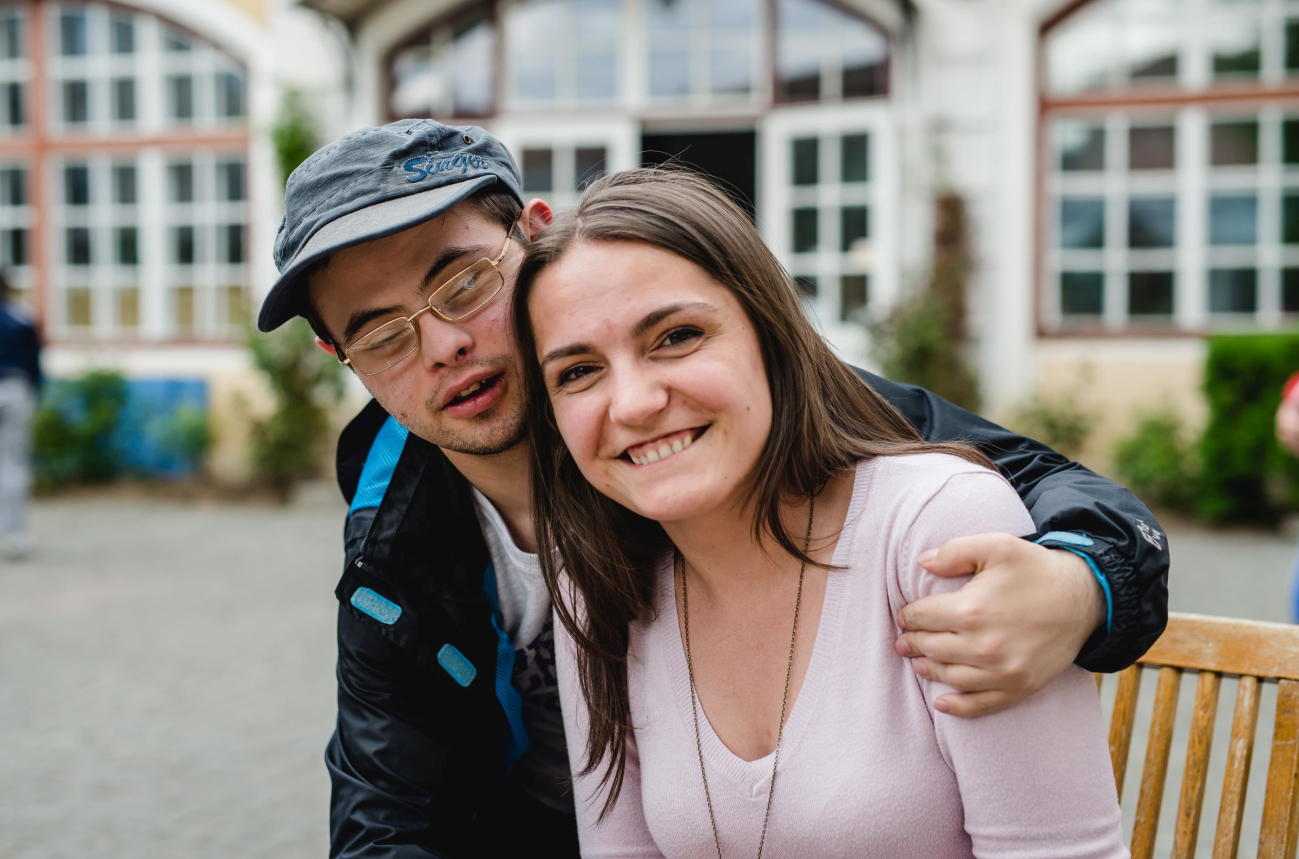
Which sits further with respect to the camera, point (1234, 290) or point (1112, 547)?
point (1234, 290)

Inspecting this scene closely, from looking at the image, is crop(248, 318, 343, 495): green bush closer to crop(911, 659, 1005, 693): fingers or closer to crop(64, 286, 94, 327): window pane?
crop(64, 286, 94, 327): window pane

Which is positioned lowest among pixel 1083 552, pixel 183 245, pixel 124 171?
pixel 1083 552

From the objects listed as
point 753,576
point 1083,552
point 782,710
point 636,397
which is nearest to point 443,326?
point 636,397

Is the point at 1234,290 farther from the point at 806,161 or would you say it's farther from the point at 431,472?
the point at 431,472

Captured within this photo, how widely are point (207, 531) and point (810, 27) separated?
20.3 ft

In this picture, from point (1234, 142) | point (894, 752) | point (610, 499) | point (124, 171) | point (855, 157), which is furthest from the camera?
point (124, 171)

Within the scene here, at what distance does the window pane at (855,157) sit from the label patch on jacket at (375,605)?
812cm

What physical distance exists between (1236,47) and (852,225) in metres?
3.14

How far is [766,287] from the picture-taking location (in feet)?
5.20

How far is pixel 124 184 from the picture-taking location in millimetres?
11227

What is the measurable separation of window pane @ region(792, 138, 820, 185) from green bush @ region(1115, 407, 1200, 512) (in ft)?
10.6

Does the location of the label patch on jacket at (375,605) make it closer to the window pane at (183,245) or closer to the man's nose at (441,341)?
the man's nose at (441,341)

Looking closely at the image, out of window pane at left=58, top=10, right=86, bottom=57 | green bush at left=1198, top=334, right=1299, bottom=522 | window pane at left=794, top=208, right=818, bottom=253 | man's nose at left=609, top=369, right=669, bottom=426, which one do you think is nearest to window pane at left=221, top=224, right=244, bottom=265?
window pane at left=58, top=10, right=86, bottom=57

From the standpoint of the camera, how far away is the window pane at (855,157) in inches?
369
